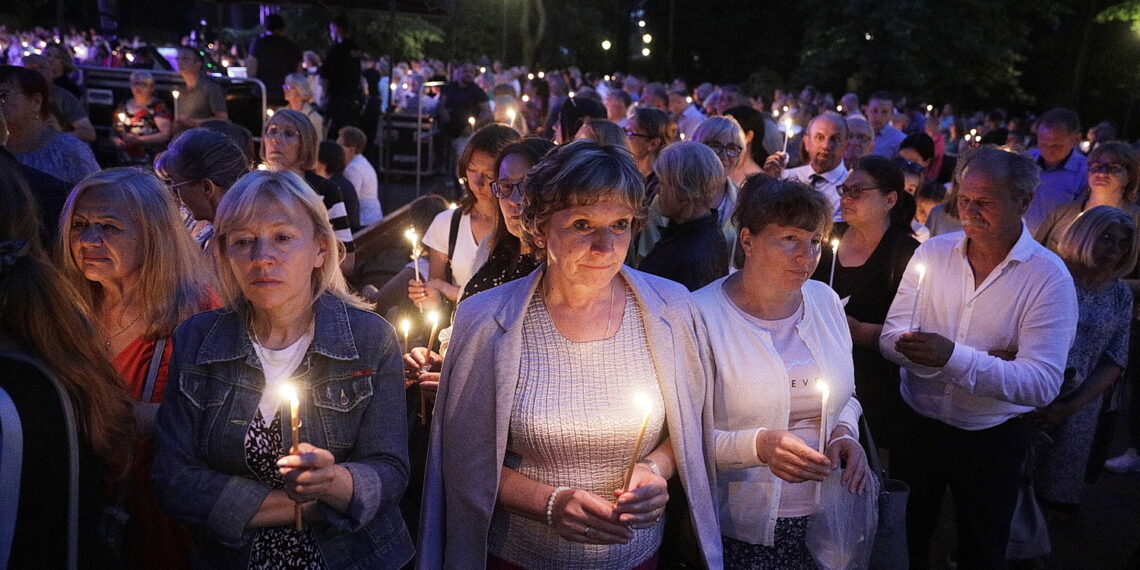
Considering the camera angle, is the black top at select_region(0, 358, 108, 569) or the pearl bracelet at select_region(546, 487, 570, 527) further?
the pearl bracelet at select_region(546, 487, 570, 527)

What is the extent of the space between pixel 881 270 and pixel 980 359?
100 centimetres

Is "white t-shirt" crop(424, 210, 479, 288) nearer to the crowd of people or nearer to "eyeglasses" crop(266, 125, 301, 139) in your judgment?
the crowd of people

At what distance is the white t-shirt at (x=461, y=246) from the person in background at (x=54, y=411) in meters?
2.22

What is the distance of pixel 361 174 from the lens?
29.2 ft

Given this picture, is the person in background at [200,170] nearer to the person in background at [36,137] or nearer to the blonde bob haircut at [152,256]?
the blonde bob haircut at [152,256]

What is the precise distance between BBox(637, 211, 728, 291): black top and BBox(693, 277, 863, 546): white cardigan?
922 mm

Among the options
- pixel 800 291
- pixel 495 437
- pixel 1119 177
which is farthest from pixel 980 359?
pixel 1119 177

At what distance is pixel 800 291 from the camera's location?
3020 millimetres

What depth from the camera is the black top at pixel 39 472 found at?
198 centimetres

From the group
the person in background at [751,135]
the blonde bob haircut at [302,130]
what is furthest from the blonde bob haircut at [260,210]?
the person in background at [751,135]

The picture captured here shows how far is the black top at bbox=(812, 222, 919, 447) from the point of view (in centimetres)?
414

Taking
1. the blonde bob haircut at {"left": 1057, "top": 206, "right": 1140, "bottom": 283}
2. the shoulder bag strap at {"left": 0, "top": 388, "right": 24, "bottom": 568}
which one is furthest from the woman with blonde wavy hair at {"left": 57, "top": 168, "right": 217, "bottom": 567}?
the blonde bob haircut at {"left": 1057, "top": 206, "right": 1140, "bottom": 283}

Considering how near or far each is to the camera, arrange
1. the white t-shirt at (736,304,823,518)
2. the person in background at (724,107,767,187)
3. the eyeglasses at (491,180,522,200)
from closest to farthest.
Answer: the white t-shirt at (736,304,823,518) → the eyeglasses at (491,180,522,200) → the person in background at (724,107,767,187)

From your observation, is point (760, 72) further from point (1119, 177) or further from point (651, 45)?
point (1119, 177)
